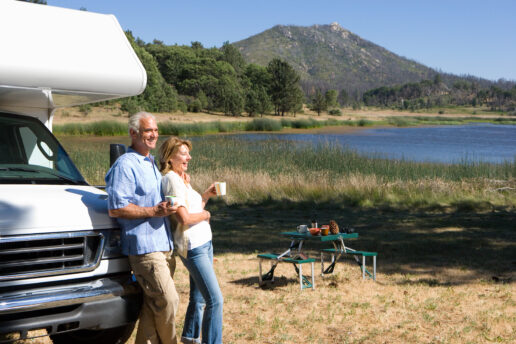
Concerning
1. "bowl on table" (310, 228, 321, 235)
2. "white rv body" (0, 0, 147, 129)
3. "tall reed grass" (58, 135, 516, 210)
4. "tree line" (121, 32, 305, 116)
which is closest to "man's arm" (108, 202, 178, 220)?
"white rv body" (0, 0, 147, 129)

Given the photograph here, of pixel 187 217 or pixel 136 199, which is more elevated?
pixel 136 199

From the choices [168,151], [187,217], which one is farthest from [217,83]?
[187,217]

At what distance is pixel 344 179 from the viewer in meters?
17.2

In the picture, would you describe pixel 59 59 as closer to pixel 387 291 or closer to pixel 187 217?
pixel 187 217

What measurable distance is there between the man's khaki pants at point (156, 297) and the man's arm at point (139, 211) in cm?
28

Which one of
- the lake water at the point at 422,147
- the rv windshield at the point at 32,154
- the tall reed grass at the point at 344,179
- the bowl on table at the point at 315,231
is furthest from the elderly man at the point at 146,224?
the lake water at the point at 422,147

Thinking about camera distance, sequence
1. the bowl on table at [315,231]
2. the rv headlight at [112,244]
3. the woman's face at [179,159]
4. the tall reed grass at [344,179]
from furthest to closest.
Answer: the tall reed grass at [344,179] → the bowl on table at [315,231] → the woman's face at [179,159] → the rv headlight at [112,244]

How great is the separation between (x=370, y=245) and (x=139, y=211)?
6.67 metres

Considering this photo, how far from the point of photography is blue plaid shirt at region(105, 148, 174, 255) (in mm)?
3945

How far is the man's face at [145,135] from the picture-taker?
4.14 m

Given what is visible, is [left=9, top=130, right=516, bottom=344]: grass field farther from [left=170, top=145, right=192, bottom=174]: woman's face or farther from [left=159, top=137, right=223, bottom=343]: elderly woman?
[left=170, top=145, right=192, bottom=174]: woman's face

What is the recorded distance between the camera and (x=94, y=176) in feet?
58.7

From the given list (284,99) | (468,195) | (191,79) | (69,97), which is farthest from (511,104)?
(69,97)

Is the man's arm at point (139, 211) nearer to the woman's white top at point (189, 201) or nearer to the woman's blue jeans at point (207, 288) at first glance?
the woman's white top at point (189, 201)
